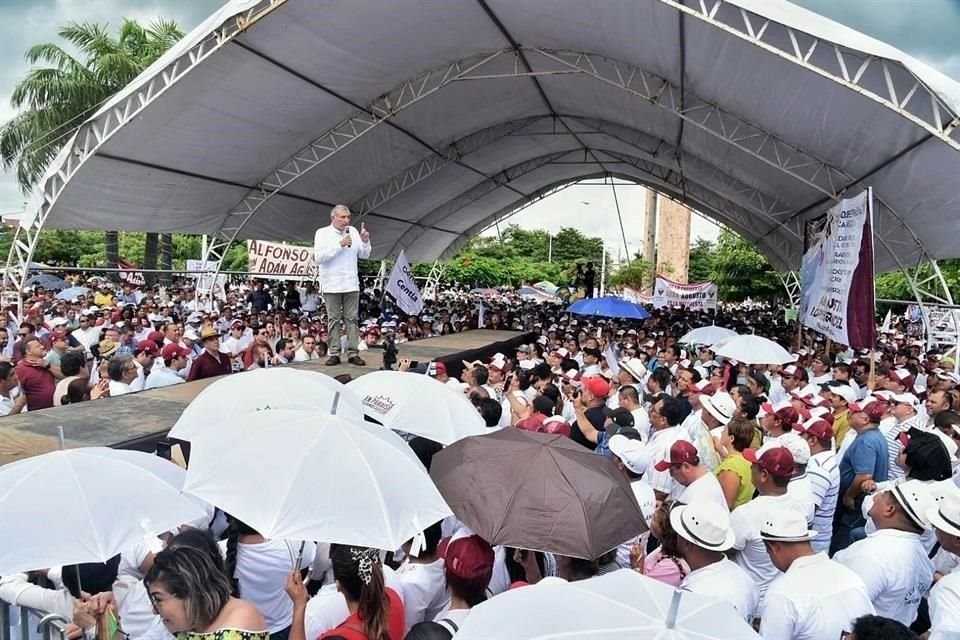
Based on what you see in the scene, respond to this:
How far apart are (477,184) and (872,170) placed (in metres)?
14.2

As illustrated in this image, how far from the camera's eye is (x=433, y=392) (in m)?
4.78

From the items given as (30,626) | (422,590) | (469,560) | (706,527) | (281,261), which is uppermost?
(281,261)

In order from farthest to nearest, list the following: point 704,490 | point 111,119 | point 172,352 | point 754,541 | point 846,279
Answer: point 111,119 < point 846,279 < point 172,352 < point 704,490 < point 754,541

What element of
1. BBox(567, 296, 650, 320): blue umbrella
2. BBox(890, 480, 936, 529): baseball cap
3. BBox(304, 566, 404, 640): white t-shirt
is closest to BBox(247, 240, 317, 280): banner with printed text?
BBox(567, 296, 650, 320): blue umbrella

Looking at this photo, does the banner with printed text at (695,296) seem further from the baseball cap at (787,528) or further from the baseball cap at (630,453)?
the baseball cap at (787,528)

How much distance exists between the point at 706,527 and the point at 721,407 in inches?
106

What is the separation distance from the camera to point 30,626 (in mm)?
2785

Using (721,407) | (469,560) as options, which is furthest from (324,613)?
(721,407)

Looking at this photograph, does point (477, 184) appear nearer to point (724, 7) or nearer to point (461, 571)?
point (724, 7)

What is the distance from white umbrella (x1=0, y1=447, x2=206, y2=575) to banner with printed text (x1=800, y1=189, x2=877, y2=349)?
320 inches

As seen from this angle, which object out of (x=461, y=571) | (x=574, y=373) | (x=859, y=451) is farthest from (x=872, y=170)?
(x=461, y=571)

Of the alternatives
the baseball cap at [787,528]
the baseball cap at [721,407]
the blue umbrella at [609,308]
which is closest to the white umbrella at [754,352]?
the baseball cap at [721,407]

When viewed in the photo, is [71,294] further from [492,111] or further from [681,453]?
[681,453]

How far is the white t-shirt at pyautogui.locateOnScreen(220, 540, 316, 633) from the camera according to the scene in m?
3.04
